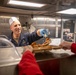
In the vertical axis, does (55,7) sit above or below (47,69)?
above

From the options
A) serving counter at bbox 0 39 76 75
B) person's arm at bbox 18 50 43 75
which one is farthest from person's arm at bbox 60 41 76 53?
person's arm at bbox 18 50 43 75

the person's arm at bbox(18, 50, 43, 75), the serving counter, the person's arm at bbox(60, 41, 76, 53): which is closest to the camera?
the person's arm at bbox(18, 50, 43, 75)

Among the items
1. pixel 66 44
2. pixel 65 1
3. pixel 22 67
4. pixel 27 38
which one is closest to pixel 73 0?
pixel 65 1

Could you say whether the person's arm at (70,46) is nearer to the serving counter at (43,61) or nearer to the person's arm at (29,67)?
the serving counter at (43,61)

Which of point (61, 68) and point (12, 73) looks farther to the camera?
point (61, 68)

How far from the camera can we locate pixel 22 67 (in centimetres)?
48

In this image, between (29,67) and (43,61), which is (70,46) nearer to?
(43,61)

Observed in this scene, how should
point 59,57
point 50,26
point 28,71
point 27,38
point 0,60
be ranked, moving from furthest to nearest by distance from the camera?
point 50,26 < point 27,38 < point 59,57 < point 0,60 < point 28,71

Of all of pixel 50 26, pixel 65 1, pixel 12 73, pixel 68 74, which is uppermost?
pixel 65 1

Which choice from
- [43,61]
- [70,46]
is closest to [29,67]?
[43,61]

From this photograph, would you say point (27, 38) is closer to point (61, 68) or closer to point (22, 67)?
point (61, 68)

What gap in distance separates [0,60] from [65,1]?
0.56m

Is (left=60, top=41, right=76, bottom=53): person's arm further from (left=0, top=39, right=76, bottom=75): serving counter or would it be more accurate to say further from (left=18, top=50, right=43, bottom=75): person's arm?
(left=18, top=50, right=43, bottom=75): person's arm

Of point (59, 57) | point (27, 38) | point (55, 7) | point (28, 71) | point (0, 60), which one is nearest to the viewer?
point (28, 71)
